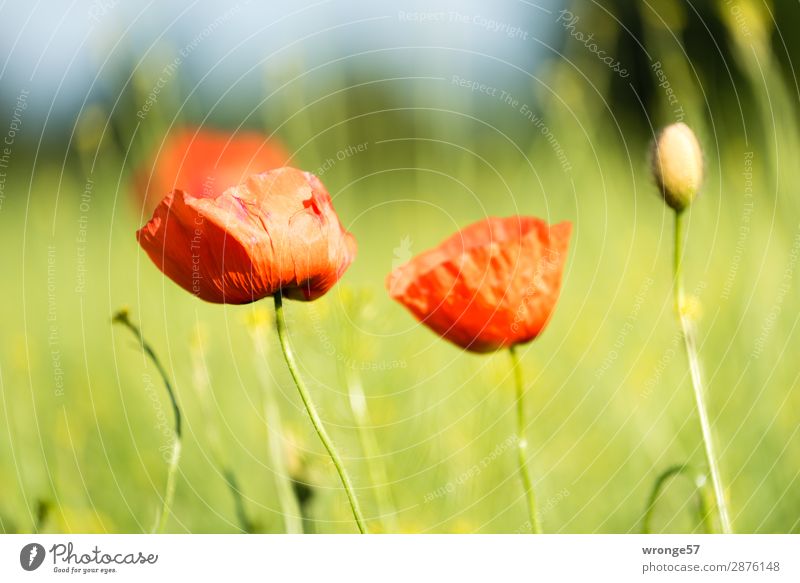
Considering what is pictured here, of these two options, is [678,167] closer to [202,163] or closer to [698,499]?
[698,499]

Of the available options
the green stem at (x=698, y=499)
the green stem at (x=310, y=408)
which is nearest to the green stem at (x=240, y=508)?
the green stem at (x=310, y=408)

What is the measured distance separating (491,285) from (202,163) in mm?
489

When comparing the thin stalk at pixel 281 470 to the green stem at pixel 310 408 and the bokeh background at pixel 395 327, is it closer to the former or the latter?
the bokeh background at pixel 395 327

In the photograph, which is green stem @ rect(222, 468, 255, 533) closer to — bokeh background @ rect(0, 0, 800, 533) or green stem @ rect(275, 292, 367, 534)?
bokeh background @ rect(0, 0, 800, 533)

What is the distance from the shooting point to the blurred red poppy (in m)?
0.86

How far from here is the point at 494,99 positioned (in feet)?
3.98

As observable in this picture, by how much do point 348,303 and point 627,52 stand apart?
1307mm

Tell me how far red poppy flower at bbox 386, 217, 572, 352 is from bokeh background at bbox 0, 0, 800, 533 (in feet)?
0.39

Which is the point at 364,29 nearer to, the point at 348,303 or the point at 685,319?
the point at 348,303

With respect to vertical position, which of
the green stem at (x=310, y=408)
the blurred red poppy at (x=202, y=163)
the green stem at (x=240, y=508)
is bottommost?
the green stem at (x=240, y=508)
